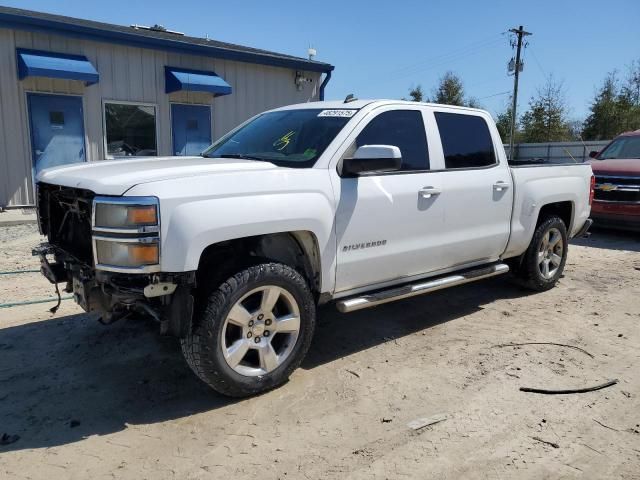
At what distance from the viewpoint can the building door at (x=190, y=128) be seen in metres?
13.0

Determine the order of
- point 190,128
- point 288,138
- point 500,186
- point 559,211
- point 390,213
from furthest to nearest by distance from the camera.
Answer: point 190,128 → point 559,211 → point 500,186 → point 288,138 → point 390,213

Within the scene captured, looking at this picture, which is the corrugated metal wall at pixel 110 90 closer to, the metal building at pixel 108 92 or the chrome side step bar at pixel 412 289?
the metal building at pixel 108 92

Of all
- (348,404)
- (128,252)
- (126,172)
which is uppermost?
(126,172)

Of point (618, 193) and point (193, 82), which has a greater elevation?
point (193, 82)

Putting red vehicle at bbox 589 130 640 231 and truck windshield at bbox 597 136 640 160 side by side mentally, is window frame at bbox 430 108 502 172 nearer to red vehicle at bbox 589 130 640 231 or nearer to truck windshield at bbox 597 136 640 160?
red vehicle at bbox 589 130 640 231

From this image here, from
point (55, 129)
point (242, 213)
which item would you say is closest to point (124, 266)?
point (242, 213)

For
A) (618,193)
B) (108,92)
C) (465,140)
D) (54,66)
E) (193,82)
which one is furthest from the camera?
(193,82)

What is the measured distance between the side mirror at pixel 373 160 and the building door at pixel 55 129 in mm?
9279

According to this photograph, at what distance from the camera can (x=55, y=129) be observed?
36.4ft

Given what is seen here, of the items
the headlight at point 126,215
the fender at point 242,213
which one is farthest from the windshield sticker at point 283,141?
the headlight at point 126,215

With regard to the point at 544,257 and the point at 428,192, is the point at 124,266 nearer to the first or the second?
the point at 428,192

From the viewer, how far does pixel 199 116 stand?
13.3 m

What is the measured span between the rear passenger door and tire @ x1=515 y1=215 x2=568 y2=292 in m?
0.73

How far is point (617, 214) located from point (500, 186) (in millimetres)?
5687
